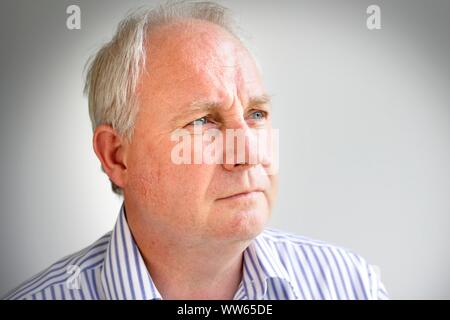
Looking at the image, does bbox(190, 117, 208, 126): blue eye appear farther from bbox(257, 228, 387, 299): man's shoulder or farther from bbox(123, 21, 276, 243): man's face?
bbox(257, 228, 387, 299): man's shoulder

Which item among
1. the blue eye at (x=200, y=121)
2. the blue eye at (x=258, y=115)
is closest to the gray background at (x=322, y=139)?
the blue eye at (x=258, y=115)

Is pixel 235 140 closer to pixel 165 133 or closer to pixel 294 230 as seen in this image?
pixel 165 133

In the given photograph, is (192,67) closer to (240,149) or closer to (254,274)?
(240,149)

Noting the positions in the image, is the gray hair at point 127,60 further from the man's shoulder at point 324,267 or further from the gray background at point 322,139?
the man's shoulder at point 324,267

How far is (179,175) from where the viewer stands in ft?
4.26

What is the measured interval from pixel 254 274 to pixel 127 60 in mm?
662

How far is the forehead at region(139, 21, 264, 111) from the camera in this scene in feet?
4.31

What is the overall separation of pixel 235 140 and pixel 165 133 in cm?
17

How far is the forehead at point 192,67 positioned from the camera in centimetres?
131

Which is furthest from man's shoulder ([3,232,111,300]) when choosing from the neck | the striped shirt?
the neck

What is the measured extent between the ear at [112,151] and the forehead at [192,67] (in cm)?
16

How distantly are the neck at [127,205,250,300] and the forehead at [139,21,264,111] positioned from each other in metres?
0.36

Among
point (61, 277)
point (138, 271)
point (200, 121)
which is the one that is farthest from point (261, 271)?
point (61, 277)
